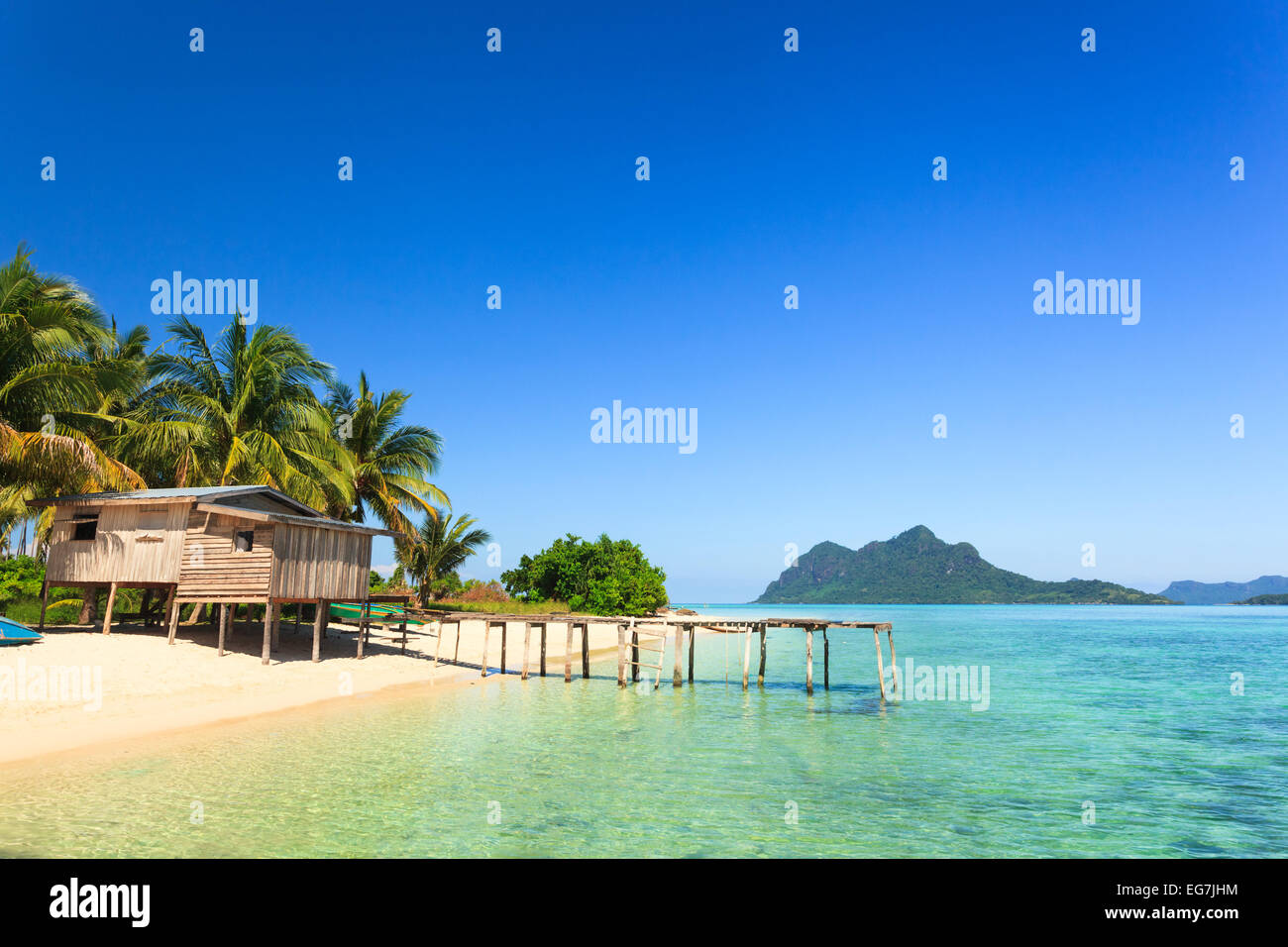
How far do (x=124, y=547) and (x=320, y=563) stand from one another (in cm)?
613

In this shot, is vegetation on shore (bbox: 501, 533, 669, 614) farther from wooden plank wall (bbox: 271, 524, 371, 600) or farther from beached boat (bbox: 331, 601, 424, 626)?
wooden plank wall (bbox: 271, 524, 371, 600)

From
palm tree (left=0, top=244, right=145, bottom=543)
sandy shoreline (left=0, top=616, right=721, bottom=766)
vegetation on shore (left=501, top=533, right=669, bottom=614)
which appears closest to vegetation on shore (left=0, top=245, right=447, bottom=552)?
palm tree (left=0, top=244, right=145, bottom=543)

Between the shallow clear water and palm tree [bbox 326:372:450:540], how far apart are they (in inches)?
522

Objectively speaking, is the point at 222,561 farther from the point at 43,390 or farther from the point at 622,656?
the point at 622,656

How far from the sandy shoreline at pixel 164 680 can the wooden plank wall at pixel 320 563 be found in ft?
7.70

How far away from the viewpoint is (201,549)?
2473cm

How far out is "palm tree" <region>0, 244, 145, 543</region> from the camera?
22203mm

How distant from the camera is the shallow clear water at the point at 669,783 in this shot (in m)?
10.6

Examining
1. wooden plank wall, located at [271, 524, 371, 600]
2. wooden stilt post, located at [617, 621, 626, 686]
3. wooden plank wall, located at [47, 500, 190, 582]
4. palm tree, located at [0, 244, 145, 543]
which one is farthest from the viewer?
wooden stilt post, located at [617, 621, 626, 686]

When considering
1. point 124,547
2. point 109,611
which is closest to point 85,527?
point 124,547

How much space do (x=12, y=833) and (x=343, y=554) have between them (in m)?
17.4

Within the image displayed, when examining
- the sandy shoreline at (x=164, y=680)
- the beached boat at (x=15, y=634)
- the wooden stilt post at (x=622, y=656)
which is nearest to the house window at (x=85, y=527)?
the sandy shoreline at (x=164, y=680)

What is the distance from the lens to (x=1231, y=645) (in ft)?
204
